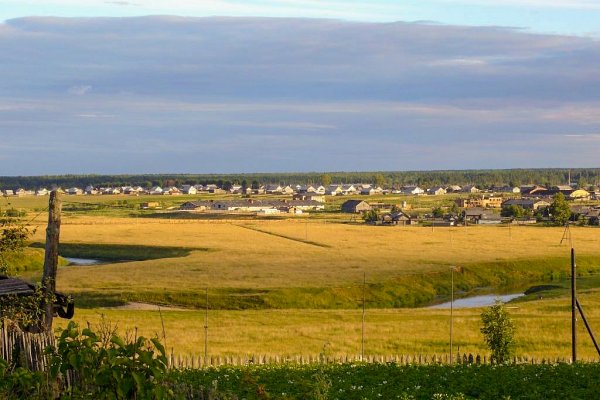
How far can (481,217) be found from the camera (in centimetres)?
15762

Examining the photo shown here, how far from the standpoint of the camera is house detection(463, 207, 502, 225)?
154375 mm

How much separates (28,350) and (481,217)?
148m

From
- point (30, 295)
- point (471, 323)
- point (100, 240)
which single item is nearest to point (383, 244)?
point (100, 240)

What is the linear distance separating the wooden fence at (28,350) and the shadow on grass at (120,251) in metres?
74.9

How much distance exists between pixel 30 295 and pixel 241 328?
2432 cm

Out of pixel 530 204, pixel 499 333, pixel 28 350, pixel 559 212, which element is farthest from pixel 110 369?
pixel 530 204

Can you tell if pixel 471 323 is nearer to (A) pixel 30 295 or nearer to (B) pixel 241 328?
(B) pixel 241 328

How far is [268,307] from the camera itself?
189ft

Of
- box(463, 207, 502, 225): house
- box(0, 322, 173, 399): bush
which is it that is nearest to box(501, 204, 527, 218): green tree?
box(463, 207, 502, 225): house

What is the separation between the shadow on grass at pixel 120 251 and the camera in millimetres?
92250

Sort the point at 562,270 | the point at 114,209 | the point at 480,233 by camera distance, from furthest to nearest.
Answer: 1. the point at 114,209
2. the point at 480,233
3. the point at 562,270

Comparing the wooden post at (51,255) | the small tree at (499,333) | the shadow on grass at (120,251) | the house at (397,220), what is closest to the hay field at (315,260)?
the shadow on grass at (120,251)

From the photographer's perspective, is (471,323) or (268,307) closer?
(471,323)

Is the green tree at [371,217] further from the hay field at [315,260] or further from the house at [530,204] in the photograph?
the house at [530,204]
